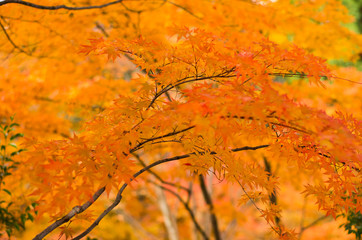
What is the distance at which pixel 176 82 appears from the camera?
2312mm

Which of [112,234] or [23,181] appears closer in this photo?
[23,181]

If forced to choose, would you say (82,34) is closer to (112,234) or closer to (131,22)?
(131,22)

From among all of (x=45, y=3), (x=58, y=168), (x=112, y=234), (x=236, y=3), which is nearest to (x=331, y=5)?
(x=236, y=3)

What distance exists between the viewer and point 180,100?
3.52 meters

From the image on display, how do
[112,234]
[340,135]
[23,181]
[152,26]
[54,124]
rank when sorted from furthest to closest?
[112,234], [54,124], [152,26], [23,181], [340,135]

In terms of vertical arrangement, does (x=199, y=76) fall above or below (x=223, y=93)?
above

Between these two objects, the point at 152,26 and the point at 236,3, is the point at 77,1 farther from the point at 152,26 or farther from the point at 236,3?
the point at 236,3

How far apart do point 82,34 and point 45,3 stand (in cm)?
96

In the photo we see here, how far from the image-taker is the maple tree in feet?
6.04

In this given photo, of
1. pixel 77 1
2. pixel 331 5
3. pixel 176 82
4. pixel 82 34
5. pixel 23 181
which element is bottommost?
pixel 176 82

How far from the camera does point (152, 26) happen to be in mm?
4777

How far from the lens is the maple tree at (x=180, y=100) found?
72.5 inches

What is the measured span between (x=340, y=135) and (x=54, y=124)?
4.63 meters

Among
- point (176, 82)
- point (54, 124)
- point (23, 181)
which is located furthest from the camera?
point (54, 124)
